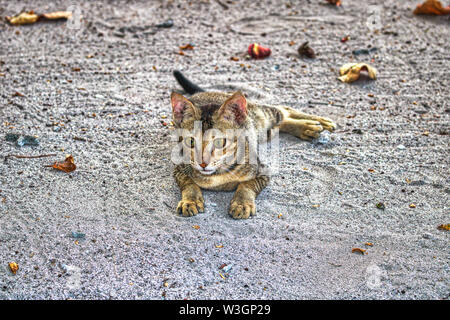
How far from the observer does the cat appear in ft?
12.9

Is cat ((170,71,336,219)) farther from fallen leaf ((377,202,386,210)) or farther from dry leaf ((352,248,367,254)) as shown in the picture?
fallen leaf ((377,202,386,210))

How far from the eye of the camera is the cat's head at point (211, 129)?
3.89m

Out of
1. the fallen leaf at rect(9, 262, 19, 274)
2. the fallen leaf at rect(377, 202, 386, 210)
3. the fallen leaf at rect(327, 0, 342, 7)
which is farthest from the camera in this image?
the fallen leaf at rect(327, 0, 342, 7)

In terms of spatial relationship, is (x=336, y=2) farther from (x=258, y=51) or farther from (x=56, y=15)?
(x=56, y=15)

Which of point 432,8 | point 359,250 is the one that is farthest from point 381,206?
point 432,8

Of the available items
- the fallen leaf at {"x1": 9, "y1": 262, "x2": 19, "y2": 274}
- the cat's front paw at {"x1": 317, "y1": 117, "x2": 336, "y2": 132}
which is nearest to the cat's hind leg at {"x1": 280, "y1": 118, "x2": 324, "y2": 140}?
the cat's front paw at {"x1": 317, "y1": 117, "x2": 336, "y2": 132}

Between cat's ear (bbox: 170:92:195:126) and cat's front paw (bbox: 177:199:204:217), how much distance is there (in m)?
0.70

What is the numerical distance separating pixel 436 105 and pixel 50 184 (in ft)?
14.3

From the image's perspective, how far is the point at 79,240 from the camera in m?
3.71

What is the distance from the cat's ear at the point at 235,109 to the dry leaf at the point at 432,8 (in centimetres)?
506

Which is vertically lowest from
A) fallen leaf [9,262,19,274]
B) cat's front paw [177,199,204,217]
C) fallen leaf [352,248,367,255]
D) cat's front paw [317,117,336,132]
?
fallen leaf [9,262,19,274]

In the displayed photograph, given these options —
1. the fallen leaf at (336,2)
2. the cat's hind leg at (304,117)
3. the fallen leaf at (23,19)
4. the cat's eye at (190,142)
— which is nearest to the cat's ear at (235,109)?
the cat's eye at (190,142)

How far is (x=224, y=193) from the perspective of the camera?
4332 mm

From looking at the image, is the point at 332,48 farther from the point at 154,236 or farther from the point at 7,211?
the point at 7,211
